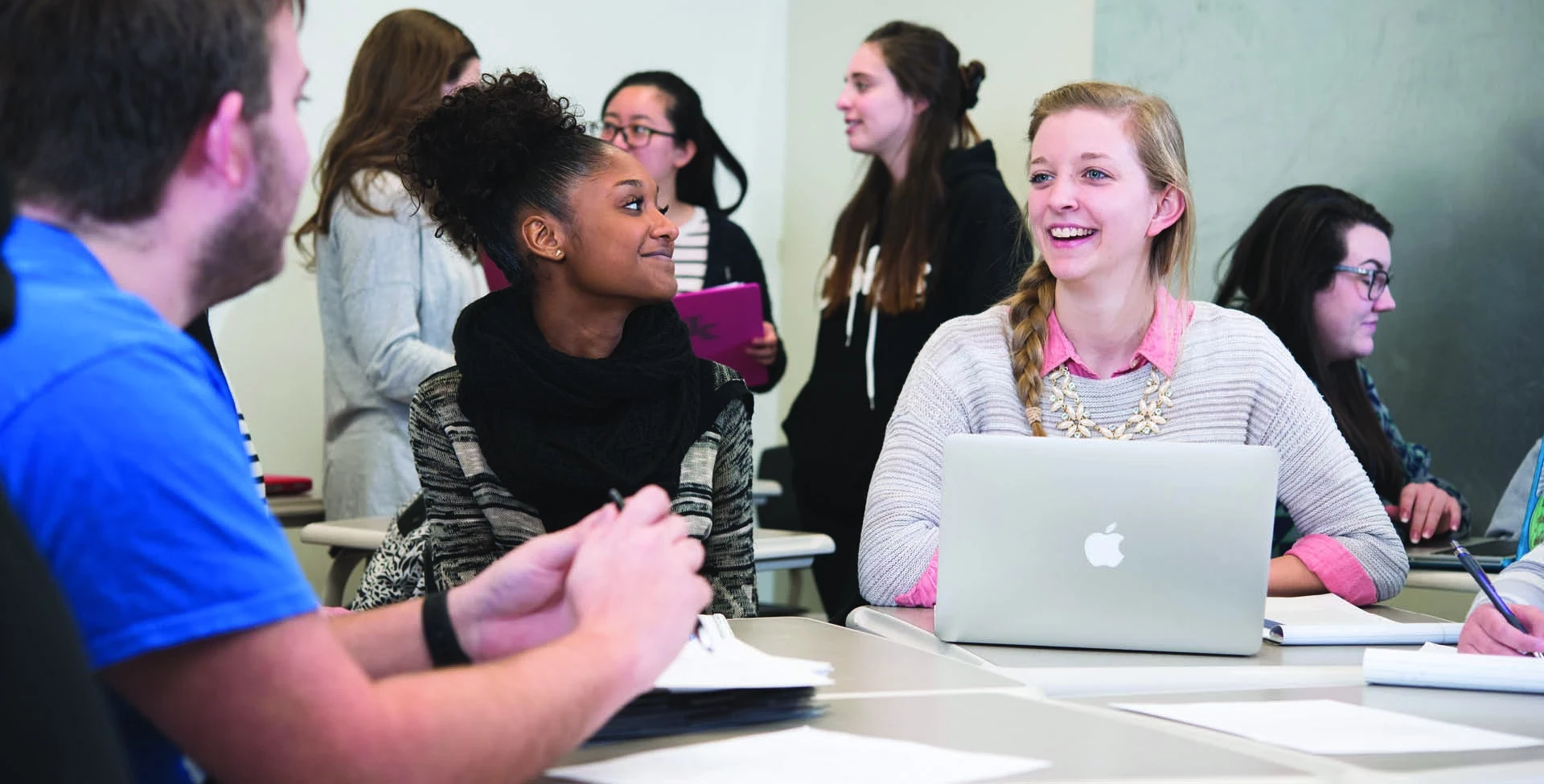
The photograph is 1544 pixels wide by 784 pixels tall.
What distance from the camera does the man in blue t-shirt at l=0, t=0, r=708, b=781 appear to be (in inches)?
28.7

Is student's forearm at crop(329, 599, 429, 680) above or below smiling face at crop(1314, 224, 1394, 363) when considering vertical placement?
below

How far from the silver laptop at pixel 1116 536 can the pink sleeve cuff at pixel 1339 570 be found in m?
0.48

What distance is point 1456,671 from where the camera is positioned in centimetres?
146

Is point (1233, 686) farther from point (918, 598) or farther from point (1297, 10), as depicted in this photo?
point (1297, 10)

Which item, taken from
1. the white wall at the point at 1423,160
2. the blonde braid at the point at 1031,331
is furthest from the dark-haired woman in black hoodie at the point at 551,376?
the white wall at the point at 1423,160

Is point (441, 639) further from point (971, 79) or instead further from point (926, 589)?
point (971, 79)

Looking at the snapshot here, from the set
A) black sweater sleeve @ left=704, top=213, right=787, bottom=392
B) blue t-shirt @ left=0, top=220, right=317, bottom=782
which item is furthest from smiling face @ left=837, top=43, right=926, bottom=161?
blue t-shirt @ left=0, top=220, right=317, bottom=782

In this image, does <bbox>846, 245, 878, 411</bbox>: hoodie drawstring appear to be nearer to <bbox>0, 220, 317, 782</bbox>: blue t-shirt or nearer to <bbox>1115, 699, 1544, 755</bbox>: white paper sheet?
<bbox>1115, 699, 1544, 755</bbox>: white paper sheet

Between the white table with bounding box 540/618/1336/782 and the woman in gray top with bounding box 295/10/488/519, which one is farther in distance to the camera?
the woman in gray top with bounding box 295/10/488/519

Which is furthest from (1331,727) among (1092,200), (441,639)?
(1092,200)

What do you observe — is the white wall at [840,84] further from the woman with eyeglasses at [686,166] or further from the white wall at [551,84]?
the woman with eyeglasses at [686,166]

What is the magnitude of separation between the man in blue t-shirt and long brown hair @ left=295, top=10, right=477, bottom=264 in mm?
2091

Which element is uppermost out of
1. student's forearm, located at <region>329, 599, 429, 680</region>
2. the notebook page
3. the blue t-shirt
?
the blue t-shirt

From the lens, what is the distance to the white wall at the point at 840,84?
13.5 ft
